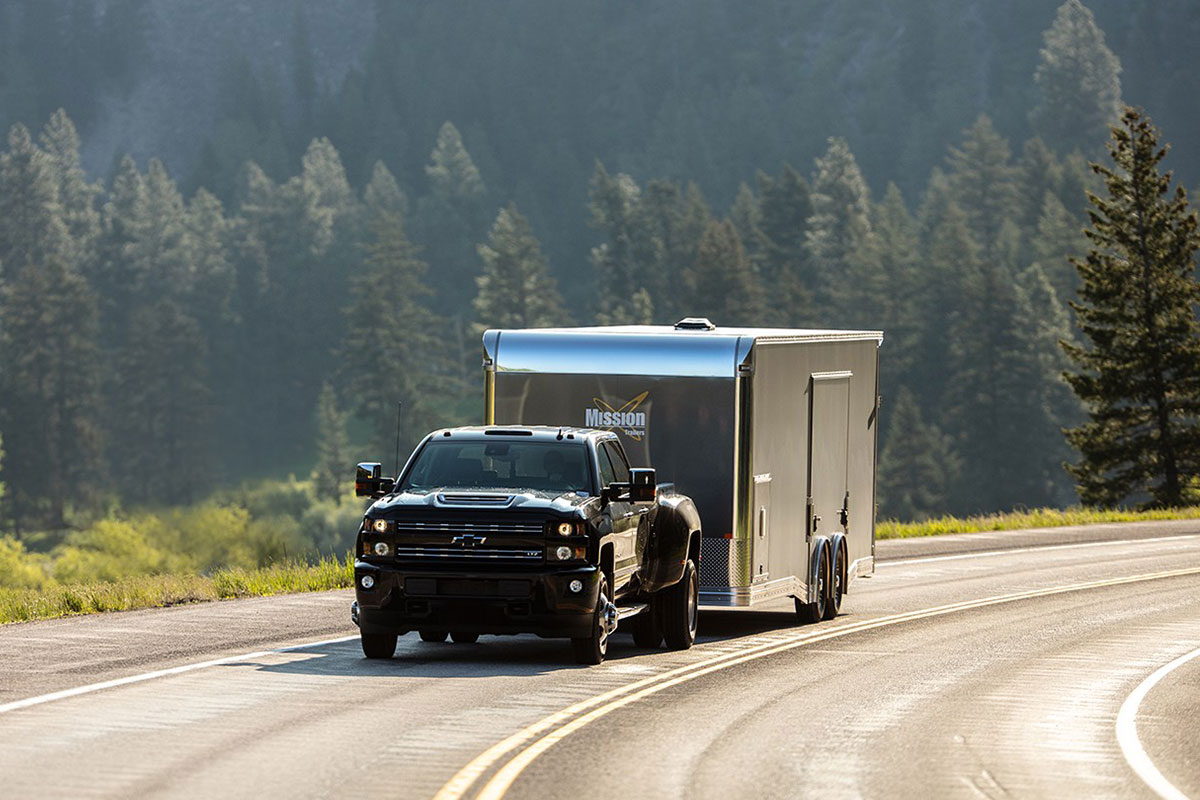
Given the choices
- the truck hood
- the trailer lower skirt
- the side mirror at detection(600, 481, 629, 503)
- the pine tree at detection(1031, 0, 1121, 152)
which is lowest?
the trailer lower skirt

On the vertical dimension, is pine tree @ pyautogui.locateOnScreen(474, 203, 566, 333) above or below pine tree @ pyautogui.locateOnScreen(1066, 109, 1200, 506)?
above

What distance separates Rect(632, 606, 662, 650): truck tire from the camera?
18312 mm

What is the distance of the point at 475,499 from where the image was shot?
16.2m

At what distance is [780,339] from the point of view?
19406mm

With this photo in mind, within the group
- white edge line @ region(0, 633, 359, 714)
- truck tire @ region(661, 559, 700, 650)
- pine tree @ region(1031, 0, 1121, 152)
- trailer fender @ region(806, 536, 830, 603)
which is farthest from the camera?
pine tree @ region(1031, 0, 1121, 152)

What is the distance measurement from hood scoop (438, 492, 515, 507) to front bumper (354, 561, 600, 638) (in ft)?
1.70

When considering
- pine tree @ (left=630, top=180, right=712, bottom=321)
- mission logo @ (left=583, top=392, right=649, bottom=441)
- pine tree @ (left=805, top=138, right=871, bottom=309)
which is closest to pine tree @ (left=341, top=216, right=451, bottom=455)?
pine tree @ (left=630, top=180, right=712, bottom=321)

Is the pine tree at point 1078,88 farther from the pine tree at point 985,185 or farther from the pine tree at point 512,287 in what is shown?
the pine tree at point 512,287

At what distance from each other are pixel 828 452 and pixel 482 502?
6.13 meters

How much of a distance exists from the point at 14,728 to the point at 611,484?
18.8 feet

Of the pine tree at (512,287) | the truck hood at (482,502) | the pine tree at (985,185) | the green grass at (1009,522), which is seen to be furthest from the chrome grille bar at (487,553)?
the pine tree at (985,185)

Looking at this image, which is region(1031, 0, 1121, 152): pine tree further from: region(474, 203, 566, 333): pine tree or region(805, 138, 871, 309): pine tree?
region(474, 203, 566, 333): pine tree

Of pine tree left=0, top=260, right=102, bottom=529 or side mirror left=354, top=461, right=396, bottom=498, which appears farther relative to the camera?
pine tree left=0, top=260, right=102, bottom=529

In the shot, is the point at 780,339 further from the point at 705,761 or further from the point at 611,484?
the point at 705,761
